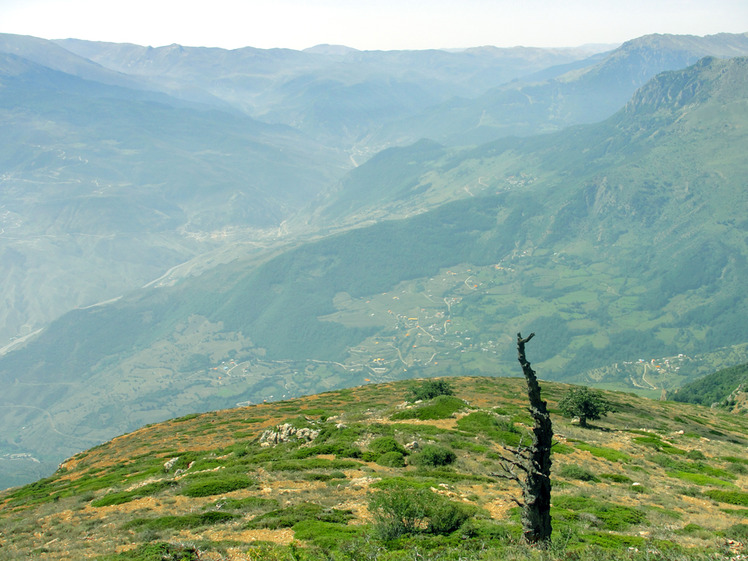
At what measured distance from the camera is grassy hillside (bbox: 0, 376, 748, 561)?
2133 centimetres

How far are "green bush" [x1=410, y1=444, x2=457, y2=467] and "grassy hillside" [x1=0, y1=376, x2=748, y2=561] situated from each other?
0.33 ft

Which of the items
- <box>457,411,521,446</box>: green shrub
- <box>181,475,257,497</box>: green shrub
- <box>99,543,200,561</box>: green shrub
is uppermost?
<box>99,543,200,561</box>: green shrub

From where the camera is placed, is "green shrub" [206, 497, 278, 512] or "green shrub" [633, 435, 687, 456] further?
"green shrub" [633, 435, 687, 456]

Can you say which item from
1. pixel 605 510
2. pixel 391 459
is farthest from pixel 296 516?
pixel 605 510

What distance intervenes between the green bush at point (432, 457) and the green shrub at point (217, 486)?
11341 millimetres

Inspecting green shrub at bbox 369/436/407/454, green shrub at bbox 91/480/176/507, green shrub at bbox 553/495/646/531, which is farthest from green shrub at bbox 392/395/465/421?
green shrub at bbox 91/480/176/507

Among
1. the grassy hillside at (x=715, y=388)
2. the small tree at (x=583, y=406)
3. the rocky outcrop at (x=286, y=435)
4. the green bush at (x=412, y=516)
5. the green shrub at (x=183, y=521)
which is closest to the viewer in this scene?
the green bush at (x=412, y=516)

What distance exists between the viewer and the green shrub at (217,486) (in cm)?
3183

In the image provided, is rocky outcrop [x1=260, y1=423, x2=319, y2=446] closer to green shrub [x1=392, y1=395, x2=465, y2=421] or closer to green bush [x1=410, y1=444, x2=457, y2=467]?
green shrub [x1=392, y1=395, x2=465, y2=421]

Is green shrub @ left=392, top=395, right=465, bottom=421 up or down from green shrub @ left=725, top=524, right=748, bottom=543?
down

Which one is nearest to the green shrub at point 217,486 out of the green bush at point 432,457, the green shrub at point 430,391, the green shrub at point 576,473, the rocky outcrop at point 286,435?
the rocky outcrop at point 286,435

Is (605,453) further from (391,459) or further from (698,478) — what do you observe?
(391,459)

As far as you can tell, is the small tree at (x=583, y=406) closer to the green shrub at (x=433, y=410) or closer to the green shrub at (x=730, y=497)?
the green shrub at (x=433, y=410)

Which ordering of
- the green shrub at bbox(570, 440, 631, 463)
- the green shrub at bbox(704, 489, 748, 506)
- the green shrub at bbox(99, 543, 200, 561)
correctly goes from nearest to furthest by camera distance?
the green shrub at bbox(99, 543, 200, 561)
the green shrub at bbox(704, 489, 748, 506)
the green shrub at bbox(570, 440, 631, 463)
